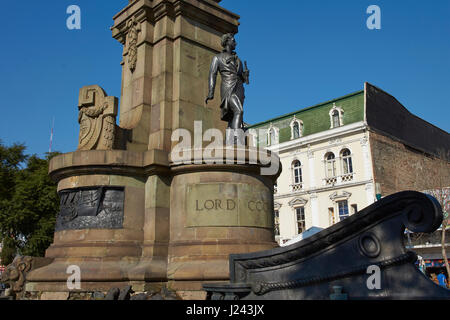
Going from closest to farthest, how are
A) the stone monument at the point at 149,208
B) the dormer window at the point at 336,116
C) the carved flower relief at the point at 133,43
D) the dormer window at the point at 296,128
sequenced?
1. the stone monument at the point at 149,208
2. the carved flower relief at the point at 133,43
3. the dormer window at the point at 336,116
4. the dormer window at the point at 296,128

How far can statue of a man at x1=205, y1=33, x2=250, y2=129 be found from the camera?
10.3 meters

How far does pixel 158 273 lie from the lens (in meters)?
8.62

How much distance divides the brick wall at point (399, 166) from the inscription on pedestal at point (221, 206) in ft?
89.5

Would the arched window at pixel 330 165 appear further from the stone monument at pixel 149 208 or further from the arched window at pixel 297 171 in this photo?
the stone monument at pixel 149 208

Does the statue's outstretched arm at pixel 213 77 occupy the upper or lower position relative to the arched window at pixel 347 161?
lower

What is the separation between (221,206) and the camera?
9.02m

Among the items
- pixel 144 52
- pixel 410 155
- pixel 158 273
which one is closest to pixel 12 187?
pixel 144 52

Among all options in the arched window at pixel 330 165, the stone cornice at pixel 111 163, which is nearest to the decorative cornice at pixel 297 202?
the arched window at pixel 330 165

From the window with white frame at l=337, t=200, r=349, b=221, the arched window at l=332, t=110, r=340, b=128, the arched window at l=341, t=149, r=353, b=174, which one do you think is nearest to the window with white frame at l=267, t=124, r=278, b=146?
the arched window at l=332, t=110, r=340, b=128

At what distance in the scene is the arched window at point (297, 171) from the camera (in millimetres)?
39781

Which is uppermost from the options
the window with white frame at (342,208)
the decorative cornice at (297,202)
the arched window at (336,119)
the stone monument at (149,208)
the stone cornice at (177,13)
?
the arched window at (336,119)

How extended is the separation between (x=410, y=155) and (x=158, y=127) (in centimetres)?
3506

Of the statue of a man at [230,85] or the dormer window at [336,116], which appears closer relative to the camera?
the statue of a man at [230,85]
